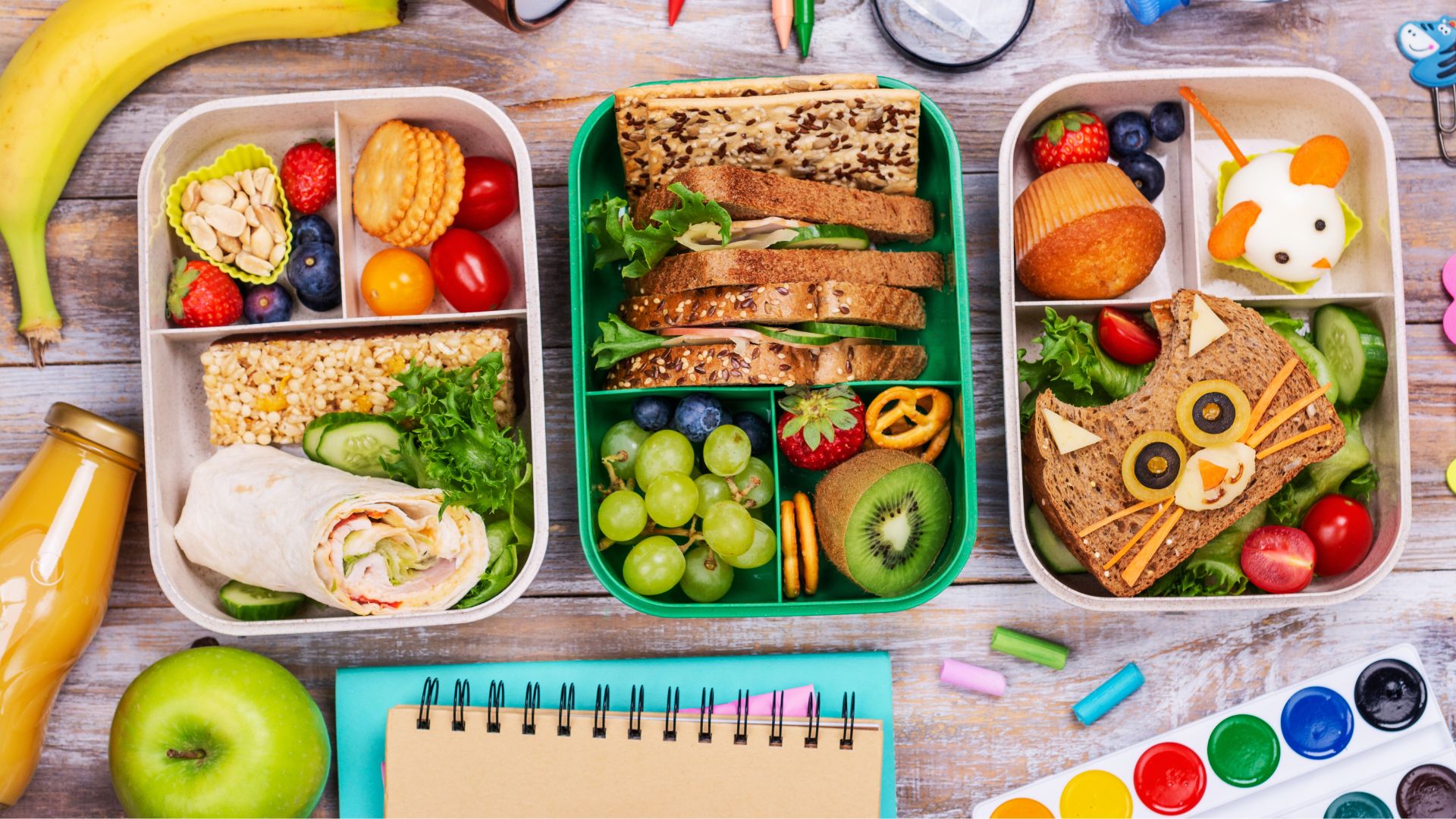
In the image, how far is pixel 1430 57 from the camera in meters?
1.68

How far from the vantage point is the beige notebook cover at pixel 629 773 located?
5.17 feet

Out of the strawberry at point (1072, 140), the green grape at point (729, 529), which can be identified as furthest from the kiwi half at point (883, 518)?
the strawberry at point (1072, 140)

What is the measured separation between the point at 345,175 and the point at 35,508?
725 millimetres


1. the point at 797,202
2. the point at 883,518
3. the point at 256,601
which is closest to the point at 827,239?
the point at 797,202

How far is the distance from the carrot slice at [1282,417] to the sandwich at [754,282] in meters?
0.54

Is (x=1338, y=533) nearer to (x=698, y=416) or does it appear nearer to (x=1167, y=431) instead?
(x=1167, y=431)

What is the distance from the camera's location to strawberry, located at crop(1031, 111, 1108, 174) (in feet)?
5.20

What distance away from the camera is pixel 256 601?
1526 millimetres

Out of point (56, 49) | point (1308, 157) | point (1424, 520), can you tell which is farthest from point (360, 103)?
point (1424, 520)

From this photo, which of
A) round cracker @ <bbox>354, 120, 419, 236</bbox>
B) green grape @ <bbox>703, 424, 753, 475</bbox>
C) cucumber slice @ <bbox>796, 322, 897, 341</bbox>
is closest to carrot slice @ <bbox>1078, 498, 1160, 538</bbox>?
cucumber slice @ <bbox>796, 322, 897, 341</bbox>

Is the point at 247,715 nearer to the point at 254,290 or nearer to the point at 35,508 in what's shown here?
the point at 35,508

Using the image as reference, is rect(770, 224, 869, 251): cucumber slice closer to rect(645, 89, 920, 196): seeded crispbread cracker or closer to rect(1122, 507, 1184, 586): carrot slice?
rect(645, 89, 920, 196): seeded crispbread cracker

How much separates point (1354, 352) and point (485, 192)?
1455 mm

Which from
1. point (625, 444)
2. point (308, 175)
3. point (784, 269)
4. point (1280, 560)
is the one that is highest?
point (308, 175)
